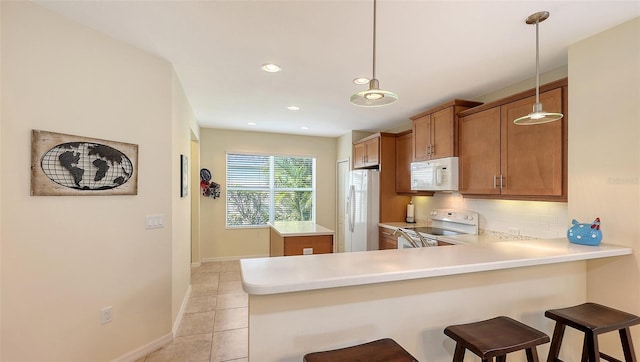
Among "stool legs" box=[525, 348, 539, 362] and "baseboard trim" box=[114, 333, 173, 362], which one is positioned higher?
"stool legs" box=[525, 348, 539, 362]

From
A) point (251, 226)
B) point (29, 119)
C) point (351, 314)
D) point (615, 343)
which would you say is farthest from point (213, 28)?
point (251, 226)

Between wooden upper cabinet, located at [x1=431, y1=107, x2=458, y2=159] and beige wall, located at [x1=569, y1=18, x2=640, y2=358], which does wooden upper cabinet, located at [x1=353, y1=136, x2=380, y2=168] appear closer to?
wooden upper cabinet, located at [x1=431, y1=107, x2=458, y2=159]

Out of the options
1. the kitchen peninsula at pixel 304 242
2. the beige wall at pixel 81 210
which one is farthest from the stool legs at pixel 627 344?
the beige wall at pixel 81 210

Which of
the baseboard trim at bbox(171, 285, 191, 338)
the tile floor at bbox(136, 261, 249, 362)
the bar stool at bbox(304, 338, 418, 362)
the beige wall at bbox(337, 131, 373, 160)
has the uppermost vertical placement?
the beige wall at bbox(337, 131, 373, 160)

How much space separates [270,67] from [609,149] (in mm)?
2599

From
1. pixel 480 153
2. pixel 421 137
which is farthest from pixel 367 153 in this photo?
pixel 480 153

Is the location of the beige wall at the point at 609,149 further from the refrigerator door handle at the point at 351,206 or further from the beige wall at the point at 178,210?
the beige wall at the point at 178,210

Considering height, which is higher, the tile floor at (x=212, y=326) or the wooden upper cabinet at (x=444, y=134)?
the wooden upper cabinet at (x=444, y=134)

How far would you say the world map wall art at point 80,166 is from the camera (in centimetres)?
183

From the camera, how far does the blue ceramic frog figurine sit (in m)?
1.94

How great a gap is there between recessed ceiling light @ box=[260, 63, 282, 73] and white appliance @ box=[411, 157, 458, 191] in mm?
2130

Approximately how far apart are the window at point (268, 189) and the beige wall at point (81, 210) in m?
2.92

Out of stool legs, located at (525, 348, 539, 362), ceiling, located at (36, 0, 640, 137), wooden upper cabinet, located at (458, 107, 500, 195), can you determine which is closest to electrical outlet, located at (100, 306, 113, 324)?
ceiling, located at (36, 0, 640, 137)

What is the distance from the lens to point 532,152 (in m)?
2.58
